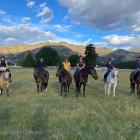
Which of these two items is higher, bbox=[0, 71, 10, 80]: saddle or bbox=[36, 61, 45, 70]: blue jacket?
bbox=[36, 61, 45, 70]: blue jacket

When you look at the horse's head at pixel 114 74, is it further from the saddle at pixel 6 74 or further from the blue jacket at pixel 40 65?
the saddle at pixel 6 74

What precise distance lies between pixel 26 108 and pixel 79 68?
8.76 meters

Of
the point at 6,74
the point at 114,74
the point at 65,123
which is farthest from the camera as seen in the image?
the point at 114,74

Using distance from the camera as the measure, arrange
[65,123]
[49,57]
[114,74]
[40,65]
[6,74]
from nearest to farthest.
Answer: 1. [65,123]
2. [6,74]
3. [114,74]
4. [40,65]
5. [49,57]

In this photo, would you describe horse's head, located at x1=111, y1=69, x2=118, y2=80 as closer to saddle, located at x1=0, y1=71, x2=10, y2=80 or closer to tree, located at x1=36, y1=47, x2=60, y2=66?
saddle, located at x1=0, y1=71, x2=10, y2=80

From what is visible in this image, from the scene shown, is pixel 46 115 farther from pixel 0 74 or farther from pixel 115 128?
pixel 0 74

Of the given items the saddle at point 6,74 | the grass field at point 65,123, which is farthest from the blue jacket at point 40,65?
the grass field at point 65,123

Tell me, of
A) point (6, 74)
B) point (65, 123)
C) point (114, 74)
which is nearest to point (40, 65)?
point (6, 74)

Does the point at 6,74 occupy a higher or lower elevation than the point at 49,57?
lower

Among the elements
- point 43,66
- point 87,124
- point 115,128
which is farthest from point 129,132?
point 43,66

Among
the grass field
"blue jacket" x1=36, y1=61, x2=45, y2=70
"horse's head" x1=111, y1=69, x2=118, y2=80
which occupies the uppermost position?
"blue jacket" x1=36, y1=61, x2=45, y2=70

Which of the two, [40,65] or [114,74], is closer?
[114,74]

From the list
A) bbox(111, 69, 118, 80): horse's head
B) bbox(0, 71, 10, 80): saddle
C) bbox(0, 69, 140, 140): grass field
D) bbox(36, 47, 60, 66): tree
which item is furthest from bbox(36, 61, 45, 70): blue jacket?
bbox(36, 47, 60, 66): tree

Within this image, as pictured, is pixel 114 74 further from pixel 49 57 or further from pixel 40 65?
pixel 49 57
